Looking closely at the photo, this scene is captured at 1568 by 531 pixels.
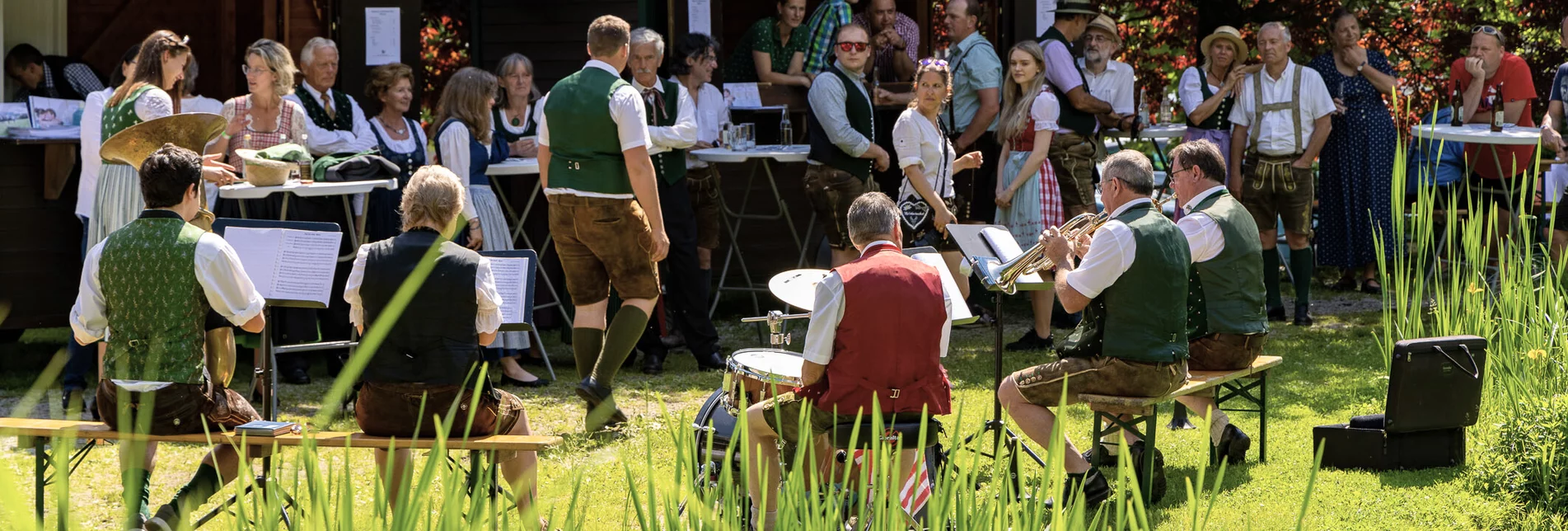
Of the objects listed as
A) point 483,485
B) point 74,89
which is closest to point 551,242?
point 74,89

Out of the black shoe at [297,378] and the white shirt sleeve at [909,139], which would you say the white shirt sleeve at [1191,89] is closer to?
the white shirt sleeve at [909,139]

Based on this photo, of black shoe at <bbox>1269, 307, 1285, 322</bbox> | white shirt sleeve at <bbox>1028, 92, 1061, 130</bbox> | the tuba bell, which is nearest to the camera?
the tuba bell

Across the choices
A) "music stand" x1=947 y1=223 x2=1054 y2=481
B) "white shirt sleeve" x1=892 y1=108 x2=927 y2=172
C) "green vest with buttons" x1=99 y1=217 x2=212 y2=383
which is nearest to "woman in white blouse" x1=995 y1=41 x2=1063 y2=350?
"white shirt sleeve" x1=892 y1=108 x2=927 y2=172

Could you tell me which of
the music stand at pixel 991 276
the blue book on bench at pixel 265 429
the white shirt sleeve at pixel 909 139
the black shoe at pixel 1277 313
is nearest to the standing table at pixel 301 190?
the blue book on bench at pixel 265 429

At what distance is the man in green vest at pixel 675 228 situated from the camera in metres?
7.29

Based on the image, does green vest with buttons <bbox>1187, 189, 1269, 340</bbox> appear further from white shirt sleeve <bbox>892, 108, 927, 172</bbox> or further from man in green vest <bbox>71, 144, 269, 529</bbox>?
man in green vest <bbox>71, 144, 269, 529</bbox>

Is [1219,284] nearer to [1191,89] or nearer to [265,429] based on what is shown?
[265,429]

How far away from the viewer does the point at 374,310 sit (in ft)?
13.8

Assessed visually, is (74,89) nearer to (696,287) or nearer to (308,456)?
(696,287)

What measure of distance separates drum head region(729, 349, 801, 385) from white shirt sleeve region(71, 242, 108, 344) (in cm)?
172

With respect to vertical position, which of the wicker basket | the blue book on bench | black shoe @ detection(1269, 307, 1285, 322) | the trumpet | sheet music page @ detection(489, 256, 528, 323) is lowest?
black shoe @ detection(1269, 307, 1285, 322)

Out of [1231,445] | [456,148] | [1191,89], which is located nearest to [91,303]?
[456,148]

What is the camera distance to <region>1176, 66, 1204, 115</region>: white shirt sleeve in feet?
31.1

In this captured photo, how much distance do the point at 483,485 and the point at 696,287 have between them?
524 centimetres
